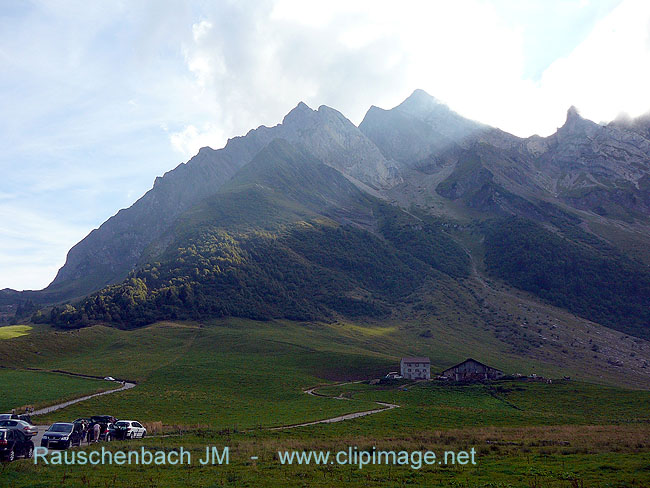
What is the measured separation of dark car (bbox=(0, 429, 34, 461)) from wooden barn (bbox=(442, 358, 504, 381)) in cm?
8983

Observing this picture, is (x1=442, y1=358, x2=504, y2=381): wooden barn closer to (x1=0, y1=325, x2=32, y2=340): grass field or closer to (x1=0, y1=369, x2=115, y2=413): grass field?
(x1=0, y1=369, x2=115, y2=413): grass field

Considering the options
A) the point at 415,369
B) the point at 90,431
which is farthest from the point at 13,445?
the point at 415,369

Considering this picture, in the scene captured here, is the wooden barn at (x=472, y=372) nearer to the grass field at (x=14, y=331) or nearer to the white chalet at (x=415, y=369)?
the white chalet at (x=415, y=369)

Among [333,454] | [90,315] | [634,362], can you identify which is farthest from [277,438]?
[634,362]

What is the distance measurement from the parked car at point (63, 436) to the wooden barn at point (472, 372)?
84789 mm

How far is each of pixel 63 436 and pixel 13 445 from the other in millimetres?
5866

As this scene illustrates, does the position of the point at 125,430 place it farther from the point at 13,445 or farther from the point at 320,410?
the point at 320,410

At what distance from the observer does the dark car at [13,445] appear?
30.6 m

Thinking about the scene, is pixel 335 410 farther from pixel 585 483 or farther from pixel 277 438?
pixel 585 483

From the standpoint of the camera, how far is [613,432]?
46594mm

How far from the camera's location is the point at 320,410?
66.2 m

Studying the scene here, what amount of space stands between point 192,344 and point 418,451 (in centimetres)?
11698

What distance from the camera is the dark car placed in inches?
1206

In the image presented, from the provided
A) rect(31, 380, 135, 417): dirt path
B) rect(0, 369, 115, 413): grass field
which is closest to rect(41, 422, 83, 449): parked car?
rect(31, 380, 135, 417): dirt path
